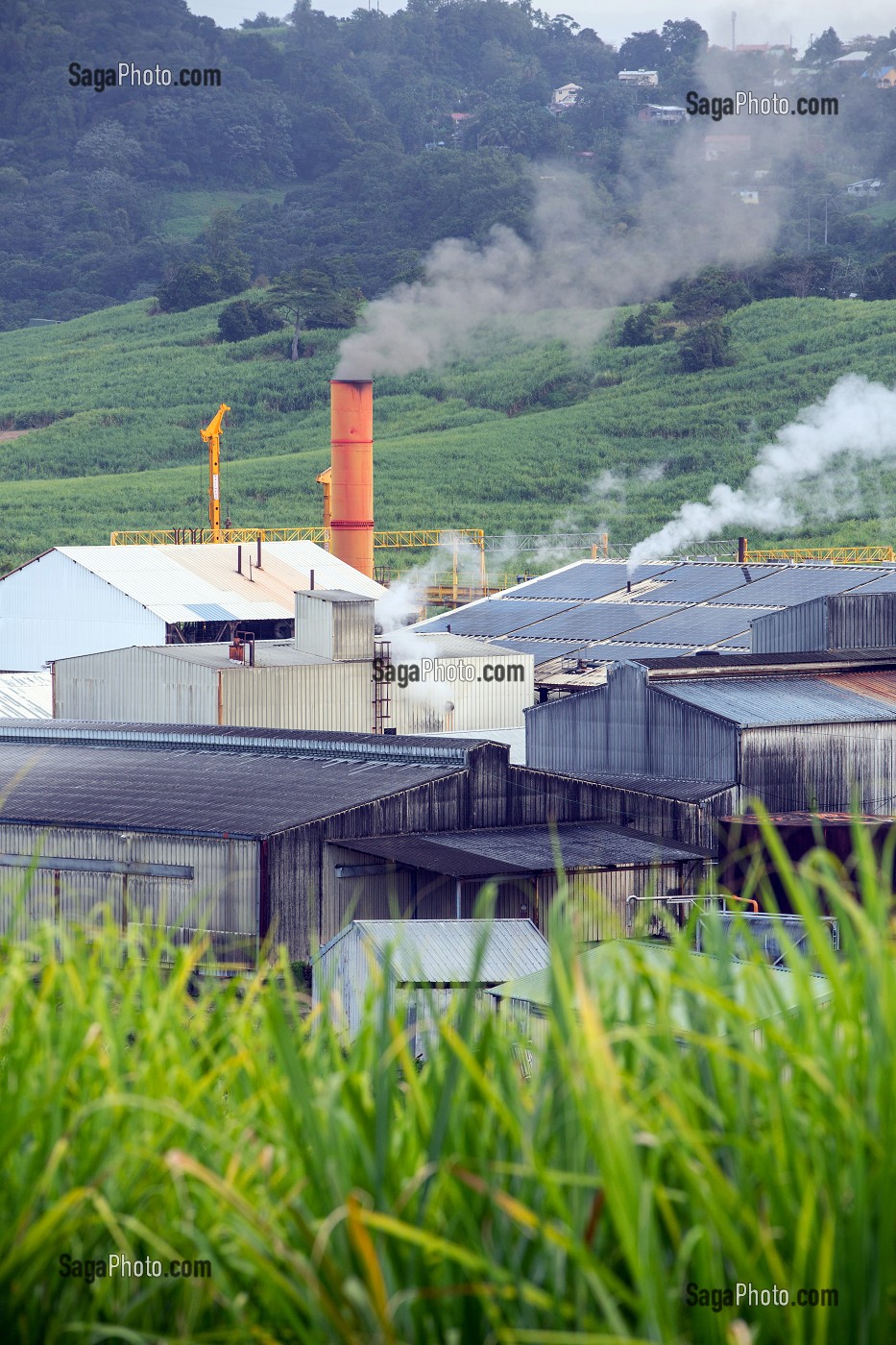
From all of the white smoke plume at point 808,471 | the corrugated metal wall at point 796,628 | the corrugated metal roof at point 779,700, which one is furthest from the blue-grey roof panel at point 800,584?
the white smoke plume at point 808,471

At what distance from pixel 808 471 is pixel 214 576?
49931 mm

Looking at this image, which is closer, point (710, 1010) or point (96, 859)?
point (710, 1010)

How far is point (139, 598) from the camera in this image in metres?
55.1

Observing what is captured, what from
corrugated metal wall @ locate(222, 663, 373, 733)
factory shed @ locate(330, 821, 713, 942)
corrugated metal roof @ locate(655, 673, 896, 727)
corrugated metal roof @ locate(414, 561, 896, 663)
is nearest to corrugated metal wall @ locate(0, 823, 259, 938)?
factory shed @ locate(330, 821, 713, 942)

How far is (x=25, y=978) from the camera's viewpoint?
634cm

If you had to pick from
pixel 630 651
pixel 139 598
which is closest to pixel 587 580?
pixel 630 651

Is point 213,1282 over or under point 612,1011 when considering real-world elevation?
under

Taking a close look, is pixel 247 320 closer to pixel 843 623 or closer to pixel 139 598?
pixel 139 598

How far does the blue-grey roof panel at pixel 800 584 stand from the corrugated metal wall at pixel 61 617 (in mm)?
16864

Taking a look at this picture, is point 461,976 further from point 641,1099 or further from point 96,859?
point 641,1099

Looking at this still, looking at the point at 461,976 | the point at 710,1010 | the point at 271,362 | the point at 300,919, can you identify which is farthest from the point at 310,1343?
the point at 271,362

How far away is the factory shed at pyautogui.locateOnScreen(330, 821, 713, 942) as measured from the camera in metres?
29.3

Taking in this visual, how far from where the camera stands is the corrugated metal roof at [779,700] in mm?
35688

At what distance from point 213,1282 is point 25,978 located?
1.35m
